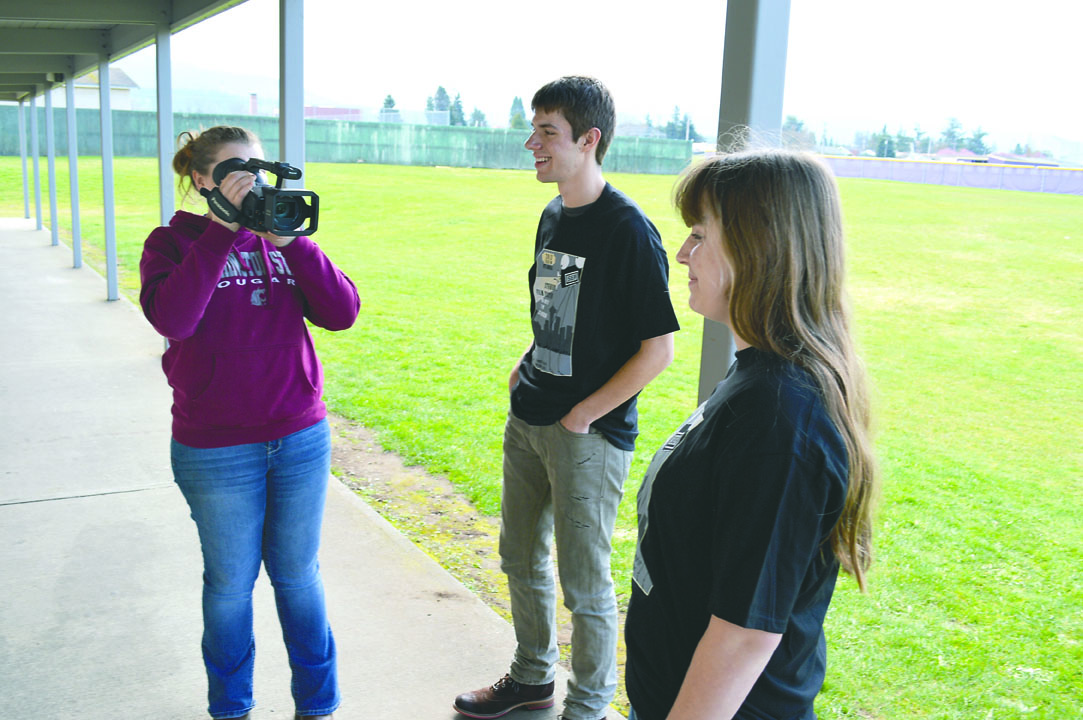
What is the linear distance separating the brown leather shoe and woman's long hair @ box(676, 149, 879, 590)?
5.16ft

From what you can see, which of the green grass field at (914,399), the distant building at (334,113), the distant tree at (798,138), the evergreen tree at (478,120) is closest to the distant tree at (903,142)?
the green grass field at (914,399)

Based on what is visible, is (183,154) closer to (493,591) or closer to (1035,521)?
(493,591)

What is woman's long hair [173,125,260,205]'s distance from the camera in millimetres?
2053

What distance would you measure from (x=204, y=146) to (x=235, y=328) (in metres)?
0.44

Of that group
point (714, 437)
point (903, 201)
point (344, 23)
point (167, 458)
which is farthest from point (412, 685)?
point (344, 23)

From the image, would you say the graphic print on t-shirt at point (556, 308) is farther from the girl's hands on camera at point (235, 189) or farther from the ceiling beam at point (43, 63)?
the ceiling beam at point (43, 63)

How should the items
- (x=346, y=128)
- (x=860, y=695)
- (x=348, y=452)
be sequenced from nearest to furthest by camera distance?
(x=860, y=695), (x=348, y=452), (x=346, y=128)

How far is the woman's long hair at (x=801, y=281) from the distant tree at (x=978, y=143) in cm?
3081

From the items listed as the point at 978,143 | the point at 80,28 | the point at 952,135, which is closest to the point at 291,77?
the point at 80,28

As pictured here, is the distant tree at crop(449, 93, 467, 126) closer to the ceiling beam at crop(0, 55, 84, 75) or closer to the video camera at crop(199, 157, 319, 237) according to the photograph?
the ceiling beam at crop(0, 55, 84, 75)

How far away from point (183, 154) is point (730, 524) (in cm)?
167

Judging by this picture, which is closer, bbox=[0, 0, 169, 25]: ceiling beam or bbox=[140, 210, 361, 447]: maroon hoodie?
bbox=[140, 210, 361, 447]: maroon hoodie

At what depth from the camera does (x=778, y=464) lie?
0.98 m

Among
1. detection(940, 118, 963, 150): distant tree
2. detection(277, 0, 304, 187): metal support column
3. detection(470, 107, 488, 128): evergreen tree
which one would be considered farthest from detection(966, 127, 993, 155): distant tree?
detection(277, 0, 304, 187): metal support column
